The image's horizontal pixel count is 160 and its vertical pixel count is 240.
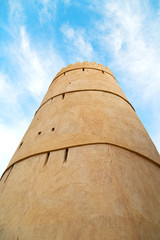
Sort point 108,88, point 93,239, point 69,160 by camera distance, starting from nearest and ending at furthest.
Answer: point 93,239 → point 69,160 → point 108,88

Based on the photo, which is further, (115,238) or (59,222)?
(59,222)

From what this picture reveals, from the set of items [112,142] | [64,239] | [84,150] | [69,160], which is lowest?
[64,239]

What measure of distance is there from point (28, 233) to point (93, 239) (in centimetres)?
115

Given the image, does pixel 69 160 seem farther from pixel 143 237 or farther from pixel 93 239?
pixel 143 237

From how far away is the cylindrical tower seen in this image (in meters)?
2.62

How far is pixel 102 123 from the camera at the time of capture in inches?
188

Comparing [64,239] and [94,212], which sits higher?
[94,212]

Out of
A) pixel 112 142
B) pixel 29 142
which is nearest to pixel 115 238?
pixel 112 142

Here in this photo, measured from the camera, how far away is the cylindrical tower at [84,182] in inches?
103

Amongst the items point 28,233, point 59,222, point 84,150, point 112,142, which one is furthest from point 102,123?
point 28,233

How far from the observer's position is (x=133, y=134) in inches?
190

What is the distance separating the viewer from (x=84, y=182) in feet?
10.4

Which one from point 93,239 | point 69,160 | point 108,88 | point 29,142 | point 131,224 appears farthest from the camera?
point 108,88

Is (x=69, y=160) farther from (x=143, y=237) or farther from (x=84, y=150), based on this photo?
(x=143, y=237)
